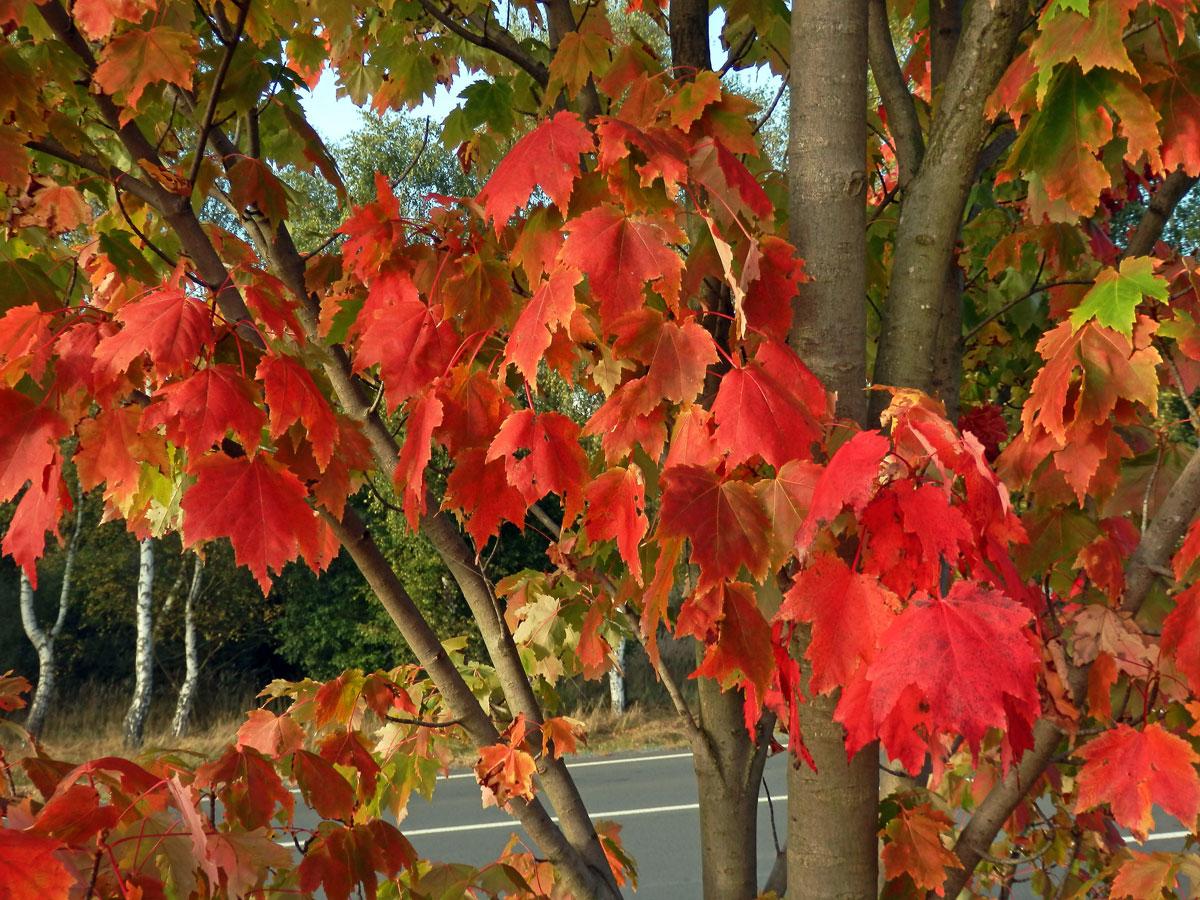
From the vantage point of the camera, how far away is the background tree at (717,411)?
103 cm

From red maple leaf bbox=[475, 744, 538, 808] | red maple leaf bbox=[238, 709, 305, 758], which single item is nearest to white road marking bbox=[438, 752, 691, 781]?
red maple leaf bbox=[238, 709, 305, 758]

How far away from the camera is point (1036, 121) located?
1.28 meters

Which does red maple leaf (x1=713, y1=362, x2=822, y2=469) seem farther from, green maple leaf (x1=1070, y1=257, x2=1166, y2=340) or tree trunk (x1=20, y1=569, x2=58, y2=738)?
tree trunk (x1=20, y1=569, x2=58, y2=738)

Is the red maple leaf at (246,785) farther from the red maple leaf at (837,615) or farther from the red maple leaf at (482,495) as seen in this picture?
the red maple leaf at (837,615)

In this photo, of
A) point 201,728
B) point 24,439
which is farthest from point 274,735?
point 201,728

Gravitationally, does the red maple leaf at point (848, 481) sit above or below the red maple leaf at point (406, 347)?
below

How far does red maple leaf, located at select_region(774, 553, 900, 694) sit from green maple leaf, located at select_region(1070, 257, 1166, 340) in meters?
0.52

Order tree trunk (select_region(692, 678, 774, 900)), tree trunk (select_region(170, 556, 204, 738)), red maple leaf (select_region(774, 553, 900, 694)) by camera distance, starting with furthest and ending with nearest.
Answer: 1. tree trunk (select_region(170, 556, 204, 738))
2. tree trunk (select_region(692, 678, 774, 900))
3. red maple leaf (select_region(774, 553, 900, 694))

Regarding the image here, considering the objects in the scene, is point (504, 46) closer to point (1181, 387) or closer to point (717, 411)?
point (717, 411)

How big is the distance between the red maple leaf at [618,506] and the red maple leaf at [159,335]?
53cm

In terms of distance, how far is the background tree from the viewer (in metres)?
1.03

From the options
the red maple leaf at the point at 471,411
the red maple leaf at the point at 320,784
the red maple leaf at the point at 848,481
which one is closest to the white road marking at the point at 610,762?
the red maple leaf at the point at 320,784

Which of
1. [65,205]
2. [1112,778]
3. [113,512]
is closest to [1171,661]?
[1112,778]

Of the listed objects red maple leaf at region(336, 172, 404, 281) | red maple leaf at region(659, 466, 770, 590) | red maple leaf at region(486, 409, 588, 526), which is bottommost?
red maple leaf at region(659, 466, 770, 590)
